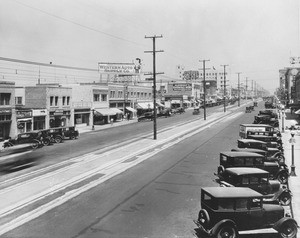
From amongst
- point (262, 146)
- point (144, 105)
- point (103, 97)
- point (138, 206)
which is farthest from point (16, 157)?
point (144, 105)

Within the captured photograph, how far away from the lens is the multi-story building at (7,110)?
1602 inches

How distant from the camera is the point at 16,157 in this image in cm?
3100

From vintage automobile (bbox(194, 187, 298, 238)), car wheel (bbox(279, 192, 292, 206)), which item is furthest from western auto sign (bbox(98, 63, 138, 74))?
vintage automobile (bbox(194, 187, 298, 238))

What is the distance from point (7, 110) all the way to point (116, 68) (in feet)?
158

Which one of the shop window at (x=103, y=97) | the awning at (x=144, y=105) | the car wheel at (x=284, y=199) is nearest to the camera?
the car wheel at (x=284, y=199)

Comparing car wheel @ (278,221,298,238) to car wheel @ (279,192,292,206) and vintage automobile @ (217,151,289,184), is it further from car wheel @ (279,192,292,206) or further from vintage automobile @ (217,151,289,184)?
vintage automobile @ (217,151,289,184)

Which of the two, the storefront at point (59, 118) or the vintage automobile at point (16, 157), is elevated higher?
the storefront at point (59, 118)

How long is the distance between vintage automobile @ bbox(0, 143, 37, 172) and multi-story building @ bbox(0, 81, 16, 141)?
837 cm

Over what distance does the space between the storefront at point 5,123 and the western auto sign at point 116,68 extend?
45891 millimetres

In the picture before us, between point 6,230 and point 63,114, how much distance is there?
134ft

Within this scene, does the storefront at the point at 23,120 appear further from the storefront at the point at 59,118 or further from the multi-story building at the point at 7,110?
the storefront at the point at 59,118

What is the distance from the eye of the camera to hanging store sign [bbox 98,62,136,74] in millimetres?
86312

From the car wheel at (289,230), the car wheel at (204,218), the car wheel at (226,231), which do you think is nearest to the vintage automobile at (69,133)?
the car wheel at (204,218)

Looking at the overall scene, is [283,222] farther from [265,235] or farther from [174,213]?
[174,213]
